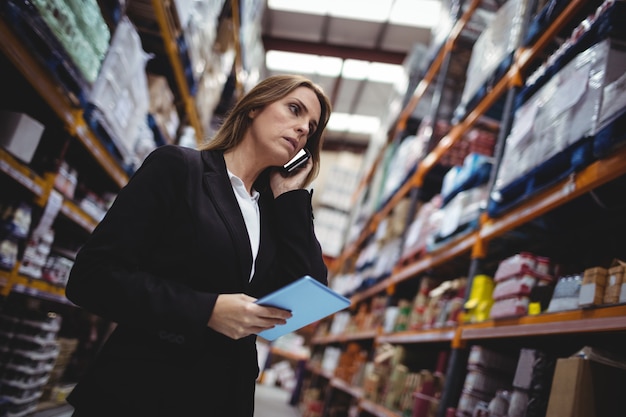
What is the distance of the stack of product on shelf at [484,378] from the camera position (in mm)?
2424

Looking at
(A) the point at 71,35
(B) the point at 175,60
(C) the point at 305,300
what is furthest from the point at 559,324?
(B) the point at 175,60

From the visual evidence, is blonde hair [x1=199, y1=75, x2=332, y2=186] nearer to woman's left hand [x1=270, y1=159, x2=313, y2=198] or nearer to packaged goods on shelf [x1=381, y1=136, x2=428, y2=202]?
woman's left hand [x1=270, y1=159, x2=313, y2=198]

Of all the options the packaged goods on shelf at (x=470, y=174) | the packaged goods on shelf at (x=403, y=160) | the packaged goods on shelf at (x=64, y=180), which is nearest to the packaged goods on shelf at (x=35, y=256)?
the packaged goods on shelf at (x=64, y=180)

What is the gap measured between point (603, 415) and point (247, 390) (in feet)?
3.87

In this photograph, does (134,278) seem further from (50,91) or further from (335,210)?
(335,210)

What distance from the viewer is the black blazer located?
1043 mm

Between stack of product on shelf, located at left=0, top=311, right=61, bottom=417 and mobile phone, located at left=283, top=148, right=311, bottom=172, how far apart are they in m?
2.50

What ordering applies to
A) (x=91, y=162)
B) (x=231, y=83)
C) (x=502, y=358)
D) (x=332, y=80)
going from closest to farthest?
(x=502, y=358), (x=91, y=162), (x=231, y=83), (x=332, y=80)

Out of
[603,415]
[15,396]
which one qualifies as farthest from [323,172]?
[603,415]

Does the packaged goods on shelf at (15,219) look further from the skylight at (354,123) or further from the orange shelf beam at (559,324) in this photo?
the skylight at (354,123)

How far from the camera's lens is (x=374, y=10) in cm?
957

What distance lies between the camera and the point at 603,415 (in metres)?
1.54

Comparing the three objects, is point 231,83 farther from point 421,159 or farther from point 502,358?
point 502,358

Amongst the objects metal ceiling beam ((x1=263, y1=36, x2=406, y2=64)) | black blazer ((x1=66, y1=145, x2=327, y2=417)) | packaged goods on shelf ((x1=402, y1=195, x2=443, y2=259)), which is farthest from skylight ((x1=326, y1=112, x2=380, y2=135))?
black blazer ((x1=66, y1=145, x2=327, y2=417))
